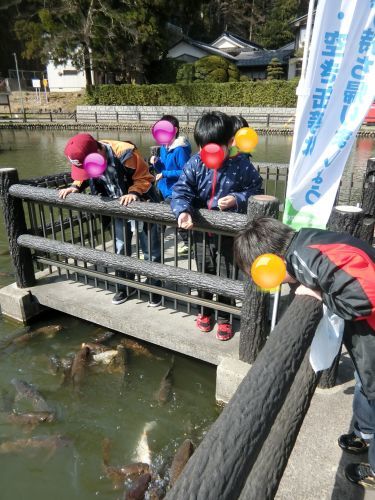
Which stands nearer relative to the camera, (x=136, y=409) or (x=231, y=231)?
(x=231, y=231)

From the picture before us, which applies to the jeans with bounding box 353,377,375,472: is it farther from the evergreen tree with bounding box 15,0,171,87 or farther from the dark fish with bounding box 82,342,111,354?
the evergreen tree with bounding box 15,0,171,87

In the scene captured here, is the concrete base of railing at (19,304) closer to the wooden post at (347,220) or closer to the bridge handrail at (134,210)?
the bridge handrail at (134,210)

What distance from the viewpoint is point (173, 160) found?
4555 mm

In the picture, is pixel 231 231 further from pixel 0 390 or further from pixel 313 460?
pixel 0 390

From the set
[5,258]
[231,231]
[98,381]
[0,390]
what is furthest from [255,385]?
[5,258]

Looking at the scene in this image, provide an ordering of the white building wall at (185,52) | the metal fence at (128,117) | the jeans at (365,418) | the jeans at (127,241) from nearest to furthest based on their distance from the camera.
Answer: the jeans at (365,418) < the jeans at (127,241) < the metal fence at (128,117) < the white building wall at (185,52)

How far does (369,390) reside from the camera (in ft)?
5.91

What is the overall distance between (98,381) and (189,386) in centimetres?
77

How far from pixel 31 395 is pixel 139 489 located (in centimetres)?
126

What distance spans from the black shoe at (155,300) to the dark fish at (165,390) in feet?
2.32

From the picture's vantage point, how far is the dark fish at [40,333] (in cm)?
392

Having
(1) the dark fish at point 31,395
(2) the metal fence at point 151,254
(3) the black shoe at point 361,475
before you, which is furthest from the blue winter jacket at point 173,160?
(3) the black shoe at point 361,475

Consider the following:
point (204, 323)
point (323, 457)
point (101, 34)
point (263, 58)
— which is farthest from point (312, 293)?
point (263, 58)

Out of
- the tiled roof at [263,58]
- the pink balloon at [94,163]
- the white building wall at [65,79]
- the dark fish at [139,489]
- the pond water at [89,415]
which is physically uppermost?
the tiled roof at [263,58]
